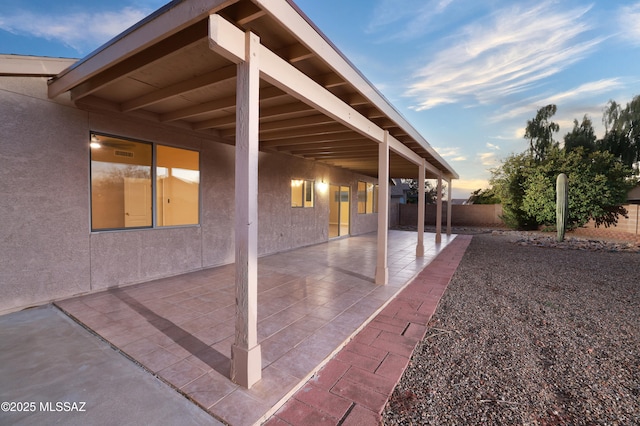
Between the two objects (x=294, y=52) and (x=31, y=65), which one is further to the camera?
(x=31, y=65)

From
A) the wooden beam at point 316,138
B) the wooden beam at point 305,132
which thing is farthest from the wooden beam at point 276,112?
the wooden beam at point 316,138

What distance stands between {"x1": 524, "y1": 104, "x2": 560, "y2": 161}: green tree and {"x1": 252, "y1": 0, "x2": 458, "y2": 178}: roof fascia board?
21312mm

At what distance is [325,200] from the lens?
9.11 m

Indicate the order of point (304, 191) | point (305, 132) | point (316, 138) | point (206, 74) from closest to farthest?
point (206, 74) → point (305, 132) → point (316, 138) → point (304, 191)

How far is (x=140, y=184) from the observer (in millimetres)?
4375

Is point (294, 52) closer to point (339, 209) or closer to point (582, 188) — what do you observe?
point (339, 209)

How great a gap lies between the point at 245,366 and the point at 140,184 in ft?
12.3

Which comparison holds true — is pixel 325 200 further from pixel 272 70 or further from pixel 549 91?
pixel 549 91

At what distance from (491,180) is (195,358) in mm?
16119

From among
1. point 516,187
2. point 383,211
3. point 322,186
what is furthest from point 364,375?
point 516,187

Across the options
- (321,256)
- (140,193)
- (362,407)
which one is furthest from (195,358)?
(321,256)

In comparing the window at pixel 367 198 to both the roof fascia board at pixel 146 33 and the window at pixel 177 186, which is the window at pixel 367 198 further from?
the roof fascia board at pixel 146 33

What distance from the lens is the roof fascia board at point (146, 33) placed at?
172 cm

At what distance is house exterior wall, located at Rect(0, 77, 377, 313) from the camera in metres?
3.09
